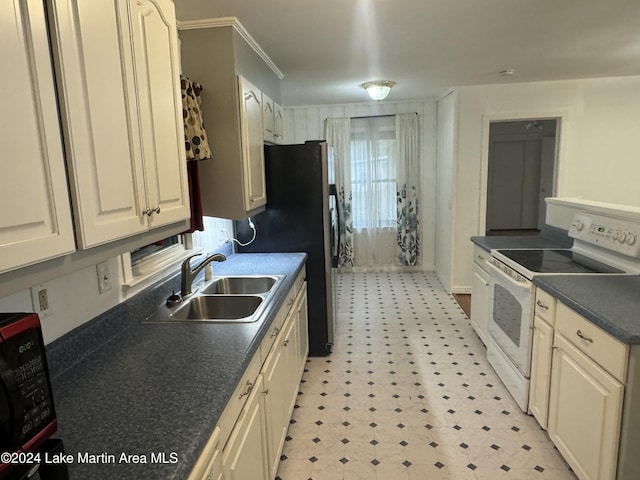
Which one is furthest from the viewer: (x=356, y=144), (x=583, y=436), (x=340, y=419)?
(x=356, y=144)

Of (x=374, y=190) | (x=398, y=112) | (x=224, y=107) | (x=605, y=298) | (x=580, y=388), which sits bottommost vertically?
(x=580, y=388)

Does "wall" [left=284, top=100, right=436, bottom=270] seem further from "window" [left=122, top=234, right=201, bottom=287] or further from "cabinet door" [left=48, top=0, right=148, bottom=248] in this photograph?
"cabinet door" [left=48, top=0, right=148, bottom=248]

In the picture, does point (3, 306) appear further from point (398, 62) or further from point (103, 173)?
point (398, 62)

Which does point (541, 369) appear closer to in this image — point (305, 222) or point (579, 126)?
point (305, 222)

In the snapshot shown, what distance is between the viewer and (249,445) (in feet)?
4.78

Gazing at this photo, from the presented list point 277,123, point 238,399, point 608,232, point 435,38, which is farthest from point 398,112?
point 238,399

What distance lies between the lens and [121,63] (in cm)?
119

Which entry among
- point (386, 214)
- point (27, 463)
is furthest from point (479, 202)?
point (27, 463)

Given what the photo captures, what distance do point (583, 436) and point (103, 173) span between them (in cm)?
216

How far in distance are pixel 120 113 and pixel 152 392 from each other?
2.74ft

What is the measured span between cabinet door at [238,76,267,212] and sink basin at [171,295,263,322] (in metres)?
0.57

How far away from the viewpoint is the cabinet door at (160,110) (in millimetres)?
1317

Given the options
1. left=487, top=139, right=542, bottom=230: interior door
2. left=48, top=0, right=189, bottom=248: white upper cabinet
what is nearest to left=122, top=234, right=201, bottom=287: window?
left=48, top=0, right=189, bottom=248: white upper cabinet

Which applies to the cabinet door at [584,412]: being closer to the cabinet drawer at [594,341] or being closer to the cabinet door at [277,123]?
the cabinet drawer at [594,341]
